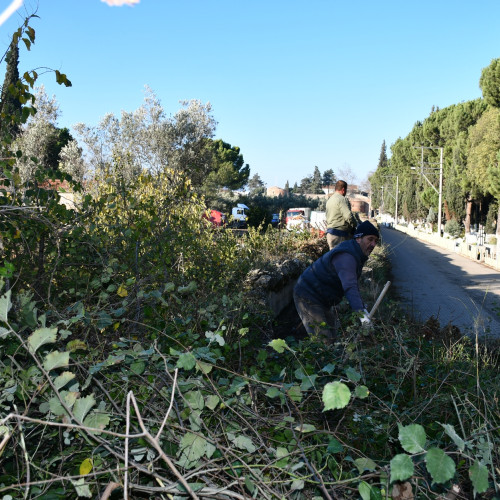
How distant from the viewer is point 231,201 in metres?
46.4

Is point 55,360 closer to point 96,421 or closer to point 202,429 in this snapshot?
point 96,421

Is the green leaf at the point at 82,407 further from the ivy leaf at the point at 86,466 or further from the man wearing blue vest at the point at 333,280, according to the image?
the man wearing blue vest at the point at 333,280

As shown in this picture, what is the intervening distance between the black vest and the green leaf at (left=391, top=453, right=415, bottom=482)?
323 centimetres

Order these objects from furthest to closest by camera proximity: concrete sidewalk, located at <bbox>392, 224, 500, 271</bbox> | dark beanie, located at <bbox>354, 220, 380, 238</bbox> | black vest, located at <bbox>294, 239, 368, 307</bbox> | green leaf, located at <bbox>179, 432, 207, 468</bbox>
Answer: concrete sidewalk, located at <bbox>392, 224, 500, 271</bbox>, black vest, located at <bbox>294, 239, 368, 307</bbox>, dark beanie, located at <bbox>354, 220, 380, 238</bbox>, green leaf, located at <bbox>179, 432, 207, 468</bbox>

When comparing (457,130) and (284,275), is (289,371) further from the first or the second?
(457,130)

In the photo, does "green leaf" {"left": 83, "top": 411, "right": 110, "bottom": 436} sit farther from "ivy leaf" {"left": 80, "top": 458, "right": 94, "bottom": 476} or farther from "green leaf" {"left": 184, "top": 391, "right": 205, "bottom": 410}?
"green leaf" {"left": 184, "top": 391, "right": 205, "bottom": 410}

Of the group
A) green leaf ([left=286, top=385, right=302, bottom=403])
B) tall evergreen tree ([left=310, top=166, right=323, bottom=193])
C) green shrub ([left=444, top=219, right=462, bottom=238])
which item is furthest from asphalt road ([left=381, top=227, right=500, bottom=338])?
tall evergreen tree ([left=310, top=166, right=323, bottom=193])

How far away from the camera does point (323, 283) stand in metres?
5.05

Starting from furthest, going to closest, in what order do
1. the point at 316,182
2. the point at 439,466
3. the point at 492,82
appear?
1. the point at 316,182
2. the point at 492,82
3. the point at 439,466

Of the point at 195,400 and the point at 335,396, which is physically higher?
the point at 335,396

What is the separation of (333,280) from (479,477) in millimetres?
3450

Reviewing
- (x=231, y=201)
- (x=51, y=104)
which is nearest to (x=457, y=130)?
(x=231, y=201)

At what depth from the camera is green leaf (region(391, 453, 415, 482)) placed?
1.53m

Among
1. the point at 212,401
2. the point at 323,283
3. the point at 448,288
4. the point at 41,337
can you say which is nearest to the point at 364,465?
the point at 212,401
